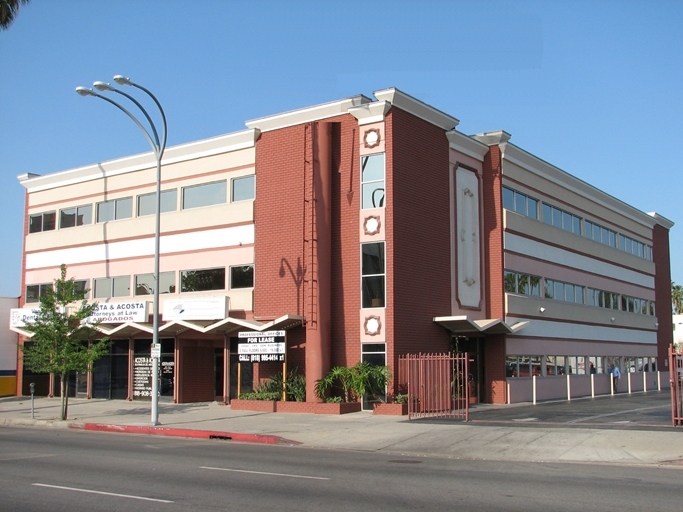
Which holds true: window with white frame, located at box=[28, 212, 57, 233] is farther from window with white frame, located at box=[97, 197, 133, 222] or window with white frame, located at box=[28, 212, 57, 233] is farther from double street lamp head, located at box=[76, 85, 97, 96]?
double street lamp head, located at box=[76, 85, 97, 96]

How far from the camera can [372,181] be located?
93.5 feet

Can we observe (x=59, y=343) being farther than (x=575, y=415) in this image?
Yes

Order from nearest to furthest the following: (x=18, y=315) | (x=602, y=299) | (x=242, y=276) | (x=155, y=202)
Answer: (x=242, y=276), (x=155, y=202), (x=18, y=315), (x=602, y=299)

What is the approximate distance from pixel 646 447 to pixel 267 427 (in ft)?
34.7

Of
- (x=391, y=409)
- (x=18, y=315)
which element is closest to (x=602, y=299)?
(x=391, y=409)

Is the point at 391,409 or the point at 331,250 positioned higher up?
the point at 331,250

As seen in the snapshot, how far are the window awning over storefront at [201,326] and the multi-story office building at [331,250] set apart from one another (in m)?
0.09

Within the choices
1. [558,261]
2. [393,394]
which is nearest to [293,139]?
[393,394]

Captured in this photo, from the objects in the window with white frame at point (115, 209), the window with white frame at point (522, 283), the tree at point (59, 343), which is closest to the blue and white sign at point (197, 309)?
the tree at point (59, 343)

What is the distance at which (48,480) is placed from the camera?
12.4 metres

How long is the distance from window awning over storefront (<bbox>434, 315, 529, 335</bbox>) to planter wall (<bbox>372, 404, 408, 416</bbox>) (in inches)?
166

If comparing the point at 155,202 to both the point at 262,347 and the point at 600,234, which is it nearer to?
the point at 262,347

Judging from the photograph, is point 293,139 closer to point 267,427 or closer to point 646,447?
point 267,427

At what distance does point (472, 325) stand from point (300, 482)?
17606mm
